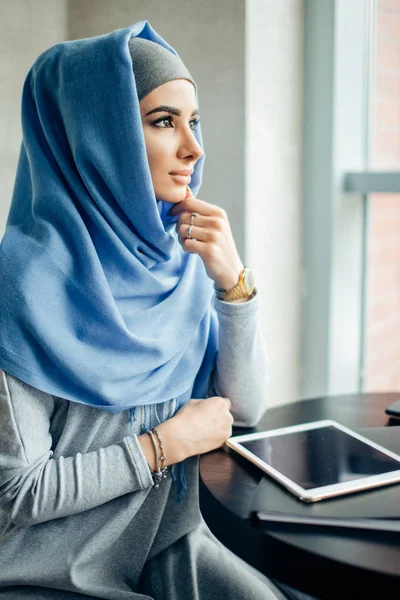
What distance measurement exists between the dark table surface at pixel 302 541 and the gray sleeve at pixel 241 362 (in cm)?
14

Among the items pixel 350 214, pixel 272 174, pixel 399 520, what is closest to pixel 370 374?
pixel 350 214

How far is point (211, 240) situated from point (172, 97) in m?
0.25

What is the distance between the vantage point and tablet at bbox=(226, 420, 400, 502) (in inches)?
36.4

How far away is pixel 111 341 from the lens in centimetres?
110

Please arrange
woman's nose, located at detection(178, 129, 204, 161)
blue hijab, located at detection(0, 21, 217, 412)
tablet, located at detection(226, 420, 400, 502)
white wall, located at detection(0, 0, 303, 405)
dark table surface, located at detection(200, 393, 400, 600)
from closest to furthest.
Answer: dark table surface, located at detection(200, 393, 400, 600), tablet, located at detection(226, 420, 400, 502), blue hijab, located at detection(0, 21, 217, 412), woman's nose, located at detection(178, 129, 204, 161), white wall, located at detection(0, 0, 303, 405)

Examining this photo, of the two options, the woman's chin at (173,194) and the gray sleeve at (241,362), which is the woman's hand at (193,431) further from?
the woman's chin at (173,194)

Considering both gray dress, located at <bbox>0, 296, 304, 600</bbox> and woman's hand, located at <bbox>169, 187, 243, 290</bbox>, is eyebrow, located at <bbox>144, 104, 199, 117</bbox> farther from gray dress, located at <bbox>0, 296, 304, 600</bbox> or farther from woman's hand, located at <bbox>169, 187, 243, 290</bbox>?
gray dress, located at <bbox>0, 296, 304, 600</bbox>

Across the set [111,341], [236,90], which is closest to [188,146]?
[111,341]

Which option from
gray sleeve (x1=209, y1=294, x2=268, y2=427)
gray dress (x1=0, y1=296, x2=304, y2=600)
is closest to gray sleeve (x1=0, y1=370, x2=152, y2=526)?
gray dress (x1=0, y1=296, x2=304, y2=600)

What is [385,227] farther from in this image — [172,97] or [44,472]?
[44,472]

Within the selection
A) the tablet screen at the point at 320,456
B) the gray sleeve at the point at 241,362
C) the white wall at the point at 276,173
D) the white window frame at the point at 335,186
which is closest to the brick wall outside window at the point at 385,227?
the white window frame at the point at 335,186

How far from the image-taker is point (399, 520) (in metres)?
0.84

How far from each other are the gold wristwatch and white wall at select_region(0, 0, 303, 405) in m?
0.62

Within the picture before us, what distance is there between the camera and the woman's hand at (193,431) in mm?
1070
